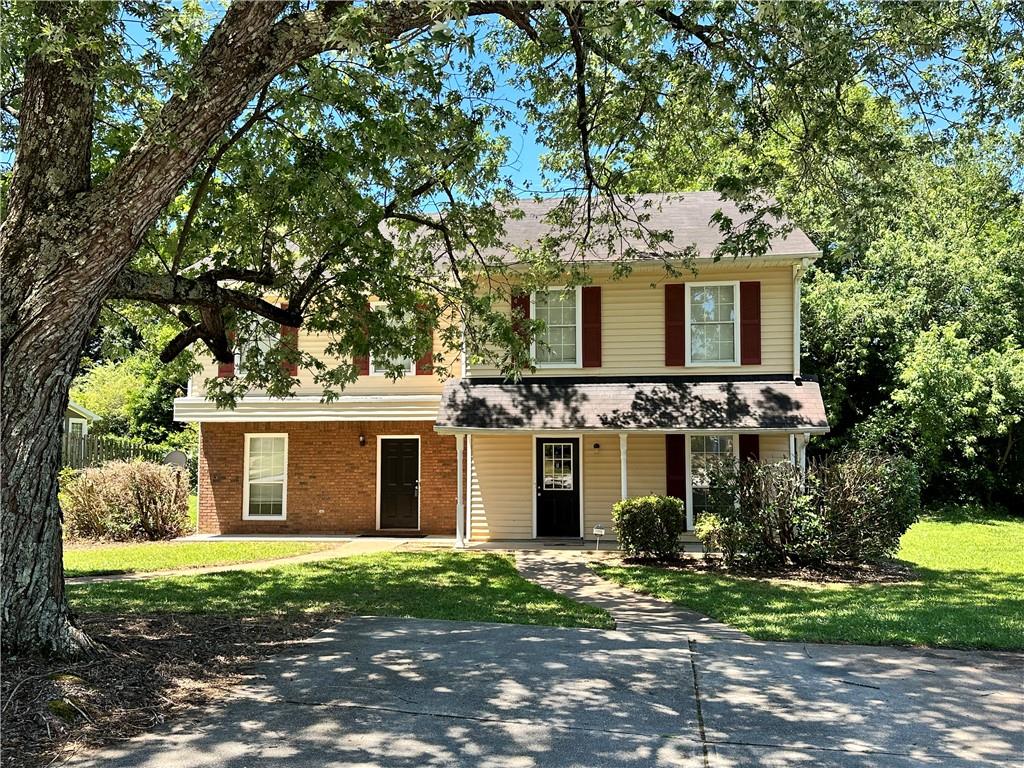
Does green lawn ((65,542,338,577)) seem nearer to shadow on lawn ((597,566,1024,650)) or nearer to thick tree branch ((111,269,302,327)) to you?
thick tree branch ((111,269,302,327))

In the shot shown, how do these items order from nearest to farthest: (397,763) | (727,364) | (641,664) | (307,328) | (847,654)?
(397,763) → (641,664) → (847,654) → (307,328) → (727,364)

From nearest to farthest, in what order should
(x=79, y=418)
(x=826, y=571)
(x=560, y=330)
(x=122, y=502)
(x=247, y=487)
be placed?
(x=826, y=571) → (x=560, y=330) → (x=122, y=502) → (x=247, y=487) → (x=79, y=418)

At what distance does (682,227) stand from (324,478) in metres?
10.0

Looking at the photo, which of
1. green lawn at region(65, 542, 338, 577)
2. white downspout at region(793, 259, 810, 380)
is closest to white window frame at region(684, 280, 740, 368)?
white downspout at region(793, 259, 810, 380)

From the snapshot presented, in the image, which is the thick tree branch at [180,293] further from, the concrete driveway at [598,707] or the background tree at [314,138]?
the concrete driveway at [598,707]

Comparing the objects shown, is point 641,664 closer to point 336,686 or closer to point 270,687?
point 336,686

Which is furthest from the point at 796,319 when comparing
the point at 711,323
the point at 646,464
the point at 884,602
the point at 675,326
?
the point at 884,602

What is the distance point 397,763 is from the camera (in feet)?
14.1

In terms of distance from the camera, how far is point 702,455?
15.7 m

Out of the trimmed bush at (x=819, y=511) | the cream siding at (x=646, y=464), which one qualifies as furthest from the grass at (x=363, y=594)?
the cream siding at (x=646, y=464)

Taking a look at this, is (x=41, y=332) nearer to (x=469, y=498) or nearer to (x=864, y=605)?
(x=864, y=605)

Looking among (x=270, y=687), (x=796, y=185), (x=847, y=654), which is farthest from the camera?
(x=796, y=185)

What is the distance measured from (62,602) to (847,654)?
21.5 ft

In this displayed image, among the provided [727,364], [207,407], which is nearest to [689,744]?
[727,364]
